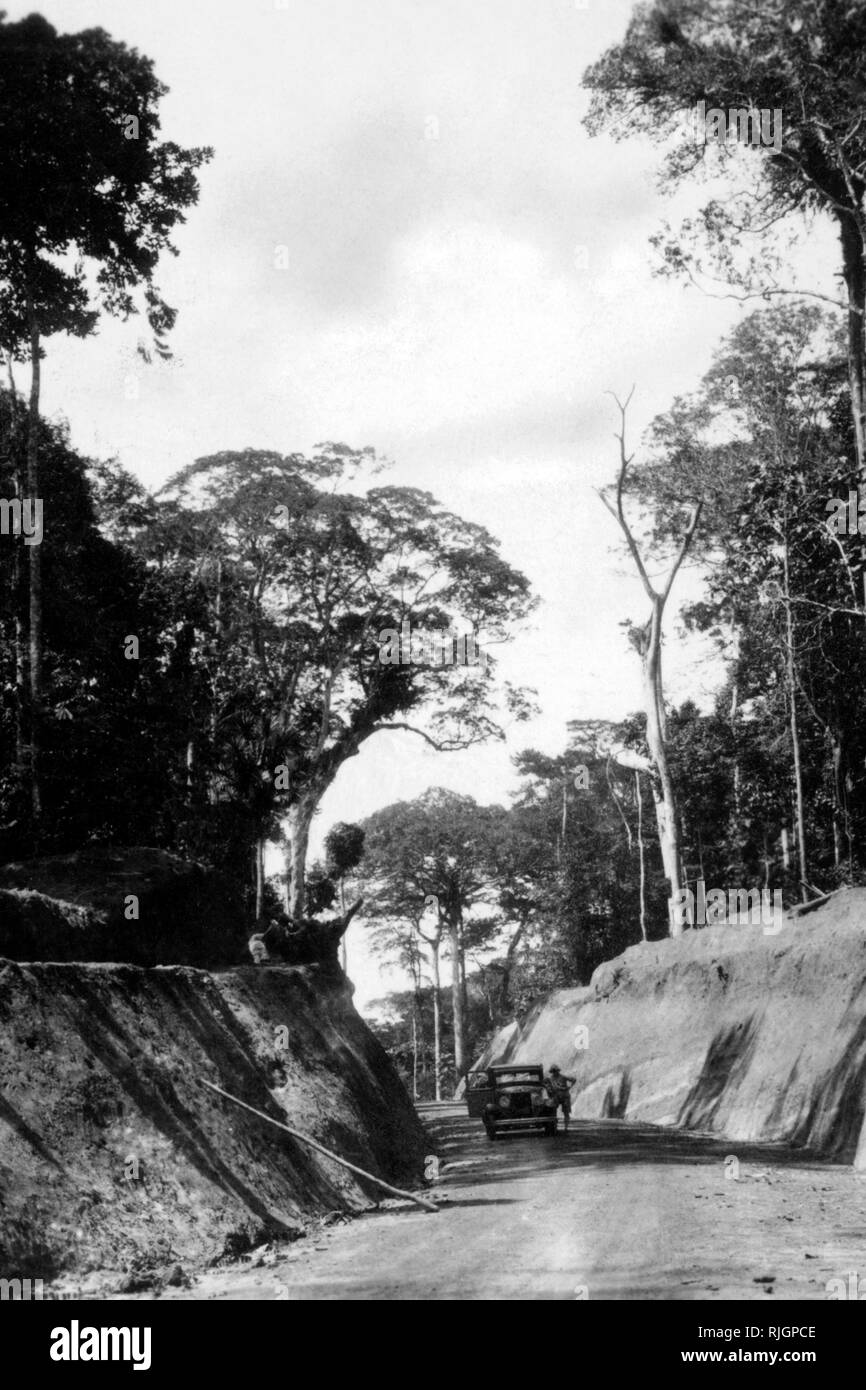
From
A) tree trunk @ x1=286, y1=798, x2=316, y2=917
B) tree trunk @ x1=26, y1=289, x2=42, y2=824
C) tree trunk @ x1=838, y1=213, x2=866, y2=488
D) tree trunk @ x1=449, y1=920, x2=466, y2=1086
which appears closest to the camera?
tree trunk @ x1=26, y1=289, x2=42, y2=824

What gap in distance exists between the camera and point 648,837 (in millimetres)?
56375

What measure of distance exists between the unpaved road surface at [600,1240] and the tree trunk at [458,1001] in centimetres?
4005

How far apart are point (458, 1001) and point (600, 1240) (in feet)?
159

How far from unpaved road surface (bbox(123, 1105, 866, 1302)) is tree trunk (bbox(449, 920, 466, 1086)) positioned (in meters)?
40.1


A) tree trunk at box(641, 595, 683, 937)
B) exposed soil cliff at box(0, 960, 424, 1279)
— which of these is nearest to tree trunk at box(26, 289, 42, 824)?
exposed soil cliff at box(0, 960, 424, 1279)

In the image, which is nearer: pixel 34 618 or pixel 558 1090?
pixel 34 618

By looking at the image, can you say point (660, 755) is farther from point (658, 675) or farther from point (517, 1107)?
point (517, 1107)

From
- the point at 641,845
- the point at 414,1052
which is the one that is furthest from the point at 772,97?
the point at 414,1052

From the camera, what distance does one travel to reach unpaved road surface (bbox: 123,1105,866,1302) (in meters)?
8.70

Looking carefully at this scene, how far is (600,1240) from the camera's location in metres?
10.6

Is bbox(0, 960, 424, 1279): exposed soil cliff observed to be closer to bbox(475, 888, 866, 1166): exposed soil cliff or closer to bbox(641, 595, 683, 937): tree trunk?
bbox(475, 888, 866, 1166): exposed soil cliff

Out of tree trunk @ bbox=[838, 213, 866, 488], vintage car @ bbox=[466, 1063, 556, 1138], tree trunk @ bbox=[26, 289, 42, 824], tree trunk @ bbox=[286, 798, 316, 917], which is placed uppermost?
tree trunk @ bbox=[838, 213, 866, 488]
